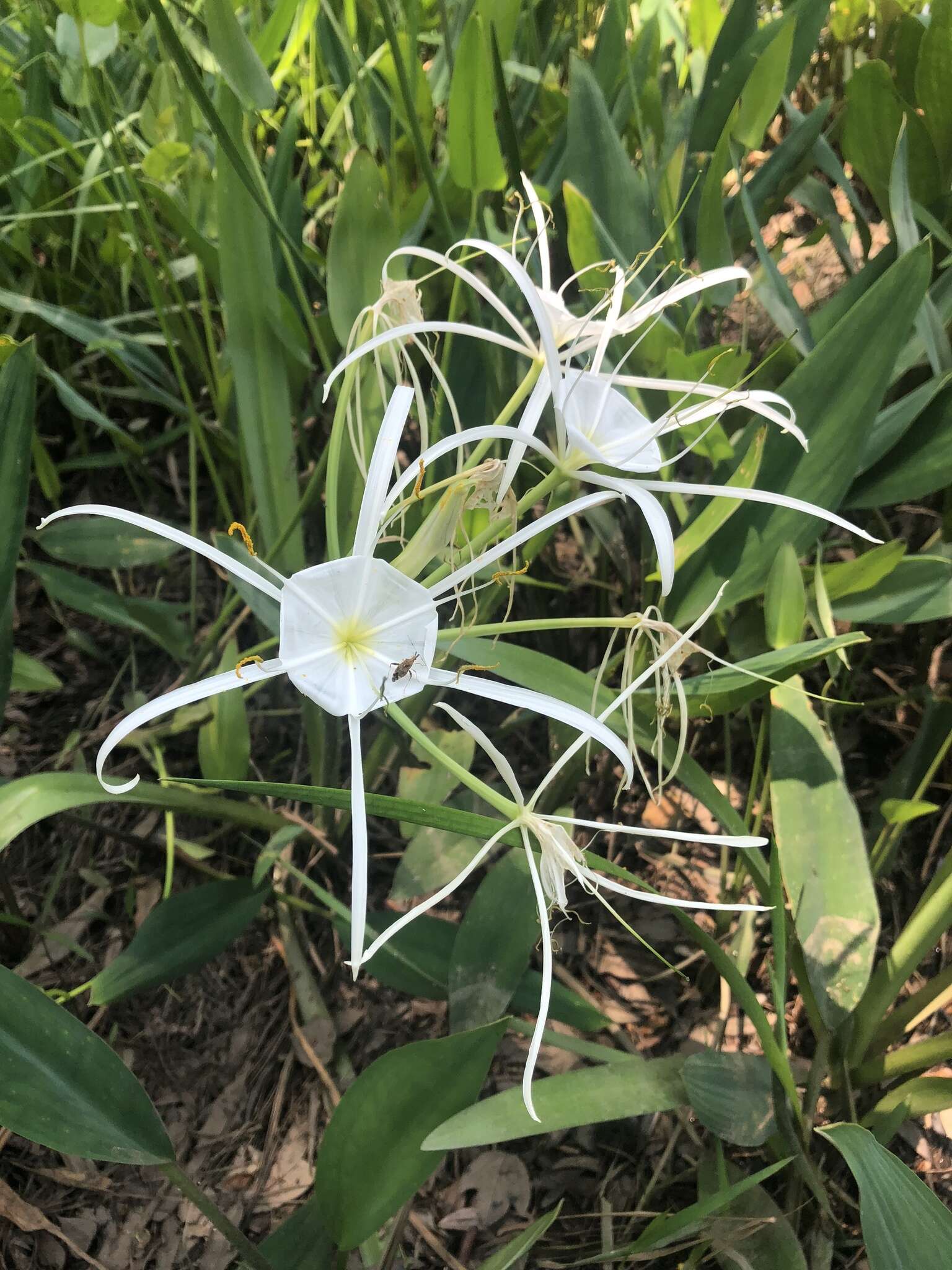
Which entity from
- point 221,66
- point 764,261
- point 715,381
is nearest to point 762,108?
point 764,261

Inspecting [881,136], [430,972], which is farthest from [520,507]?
[881,136]

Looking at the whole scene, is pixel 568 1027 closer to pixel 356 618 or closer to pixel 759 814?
pixel 759 814

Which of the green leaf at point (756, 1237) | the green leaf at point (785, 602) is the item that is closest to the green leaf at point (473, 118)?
the green leaf at point (785, 602)

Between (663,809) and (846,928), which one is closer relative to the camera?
(846,928)

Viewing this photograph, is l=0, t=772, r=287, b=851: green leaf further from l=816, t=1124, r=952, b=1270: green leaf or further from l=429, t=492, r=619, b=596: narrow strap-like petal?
l=816, t=1124, r=952, b=1270: green leaf

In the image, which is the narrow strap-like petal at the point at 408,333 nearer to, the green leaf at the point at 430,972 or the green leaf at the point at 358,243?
the green leaf at the point at 358,243
